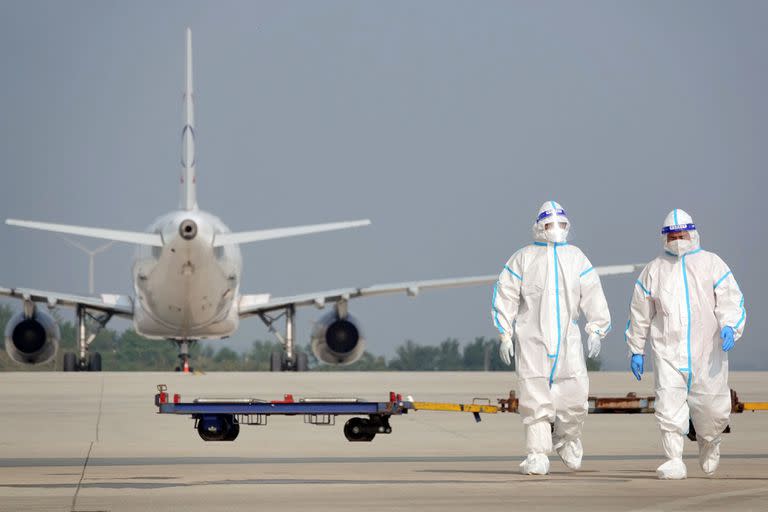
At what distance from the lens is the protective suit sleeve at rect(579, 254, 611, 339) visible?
38.2 feet

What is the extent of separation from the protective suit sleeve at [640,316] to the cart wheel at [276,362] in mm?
31369

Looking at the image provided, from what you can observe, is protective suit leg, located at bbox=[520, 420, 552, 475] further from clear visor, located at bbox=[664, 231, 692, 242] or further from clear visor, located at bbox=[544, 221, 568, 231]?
clear visor, located at bbox=[664, 231, 692, 242]

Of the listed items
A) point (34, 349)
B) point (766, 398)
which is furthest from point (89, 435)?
point (34, 349)

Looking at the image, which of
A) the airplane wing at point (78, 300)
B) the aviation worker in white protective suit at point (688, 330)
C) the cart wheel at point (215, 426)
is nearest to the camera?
the aviation worker in white protective suit at point (688, 330)

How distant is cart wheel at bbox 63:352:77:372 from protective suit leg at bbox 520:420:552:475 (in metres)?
32.2

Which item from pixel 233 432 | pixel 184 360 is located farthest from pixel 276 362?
pixel 233 432

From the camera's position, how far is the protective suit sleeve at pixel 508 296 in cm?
1159

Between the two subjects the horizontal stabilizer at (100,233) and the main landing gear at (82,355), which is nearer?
the horizontal stabilizer at (100,233)

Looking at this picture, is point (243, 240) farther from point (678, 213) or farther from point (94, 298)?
point (678, 213)

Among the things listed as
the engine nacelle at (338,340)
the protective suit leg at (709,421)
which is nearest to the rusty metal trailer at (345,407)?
the protective suit leg at (709,421)

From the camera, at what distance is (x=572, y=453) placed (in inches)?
447

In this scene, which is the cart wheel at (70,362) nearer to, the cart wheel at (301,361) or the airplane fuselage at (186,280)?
the airplane fuselage at (186,280)

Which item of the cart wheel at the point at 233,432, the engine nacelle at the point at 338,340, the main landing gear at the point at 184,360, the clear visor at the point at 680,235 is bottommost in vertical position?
the cart wheel at the point at 233,432

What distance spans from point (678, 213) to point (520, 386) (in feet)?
5.63
